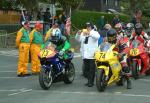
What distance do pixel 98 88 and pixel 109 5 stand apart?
5838 cm

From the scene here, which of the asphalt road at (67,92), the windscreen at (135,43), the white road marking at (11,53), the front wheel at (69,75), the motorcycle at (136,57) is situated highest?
the windscreen at (135,43)

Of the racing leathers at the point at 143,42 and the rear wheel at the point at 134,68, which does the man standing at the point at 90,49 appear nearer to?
the rear wheel at the point at 134,68

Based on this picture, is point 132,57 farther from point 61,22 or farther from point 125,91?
point 61,22

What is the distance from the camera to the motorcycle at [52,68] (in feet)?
49.0

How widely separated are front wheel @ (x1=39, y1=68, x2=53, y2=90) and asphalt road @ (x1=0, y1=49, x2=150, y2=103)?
0.16 metres

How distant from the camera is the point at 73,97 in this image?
1370 cm

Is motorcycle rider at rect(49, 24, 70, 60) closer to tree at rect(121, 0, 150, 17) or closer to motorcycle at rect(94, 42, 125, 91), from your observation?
motorcycle at rect(94, 42, 125, 91)

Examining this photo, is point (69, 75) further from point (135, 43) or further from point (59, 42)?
point (135, 43)

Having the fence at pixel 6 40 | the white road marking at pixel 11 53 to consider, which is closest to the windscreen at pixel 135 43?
the white road marking at pixel 11 53

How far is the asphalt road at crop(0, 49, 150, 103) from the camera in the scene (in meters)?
13.3

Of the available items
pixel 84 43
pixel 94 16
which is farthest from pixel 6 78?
pixel 94 16

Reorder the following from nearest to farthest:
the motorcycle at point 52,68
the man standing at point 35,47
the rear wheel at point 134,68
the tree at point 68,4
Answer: the motorcycle at point 52,68, the rear wheel at point 134,68, the man standing at point 35,47, the tree at point 68,4

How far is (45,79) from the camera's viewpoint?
14.9 metres

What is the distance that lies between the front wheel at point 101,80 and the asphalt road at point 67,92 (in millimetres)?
172
